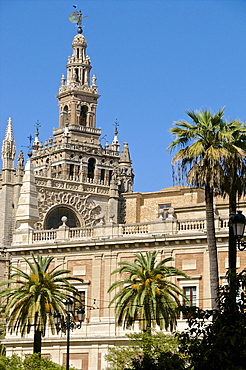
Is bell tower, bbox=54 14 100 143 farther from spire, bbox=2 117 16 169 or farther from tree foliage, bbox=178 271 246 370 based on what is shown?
tree foliage, bbox=178 271 246 370

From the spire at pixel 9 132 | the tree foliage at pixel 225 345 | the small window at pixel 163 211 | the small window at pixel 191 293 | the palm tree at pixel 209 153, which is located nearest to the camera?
the tree foliage at pixel 225 345

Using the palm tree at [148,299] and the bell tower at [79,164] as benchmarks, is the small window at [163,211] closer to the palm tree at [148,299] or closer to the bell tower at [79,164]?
the palm tree at [148,299]

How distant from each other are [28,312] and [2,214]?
44.8 metres

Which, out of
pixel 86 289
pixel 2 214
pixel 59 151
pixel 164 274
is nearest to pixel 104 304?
pixel 86 289

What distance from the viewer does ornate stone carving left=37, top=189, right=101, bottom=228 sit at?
96.5 meters

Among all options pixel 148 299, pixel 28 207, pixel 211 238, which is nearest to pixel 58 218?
pixel 28 207

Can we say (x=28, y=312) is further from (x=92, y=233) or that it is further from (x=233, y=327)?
(x=233, y=327)

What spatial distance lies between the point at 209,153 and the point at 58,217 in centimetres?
5229

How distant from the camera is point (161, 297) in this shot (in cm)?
5125

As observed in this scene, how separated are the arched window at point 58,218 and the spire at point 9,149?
246 inches

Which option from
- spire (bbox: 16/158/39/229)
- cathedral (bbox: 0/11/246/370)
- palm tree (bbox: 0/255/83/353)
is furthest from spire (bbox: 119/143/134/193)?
palm tree (bbox: 0/255/83/353)

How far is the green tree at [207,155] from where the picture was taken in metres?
46.5

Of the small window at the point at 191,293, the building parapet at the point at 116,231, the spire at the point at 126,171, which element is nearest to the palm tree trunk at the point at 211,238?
the building parapet at the point at 116,231

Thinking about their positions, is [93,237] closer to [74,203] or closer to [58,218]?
[58,218]
